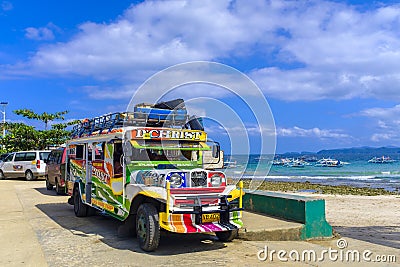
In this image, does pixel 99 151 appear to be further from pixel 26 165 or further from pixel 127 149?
pixel 26 165

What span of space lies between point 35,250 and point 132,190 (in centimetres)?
208

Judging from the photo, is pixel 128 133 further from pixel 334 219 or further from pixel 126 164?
pixel 334 219

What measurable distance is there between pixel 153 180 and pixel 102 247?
64.5 inches

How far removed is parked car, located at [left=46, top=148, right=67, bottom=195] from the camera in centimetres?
1755

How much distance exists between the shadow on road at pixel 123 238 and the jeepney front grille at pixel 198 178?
1.23m

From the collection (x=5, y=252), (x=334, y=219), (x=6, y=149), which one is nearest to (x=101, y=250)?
(x=5, y=252)

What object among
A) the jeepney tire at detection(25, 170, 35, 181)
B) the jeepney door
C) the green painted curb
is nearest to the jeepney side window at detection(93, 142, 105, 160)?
the jeepney door

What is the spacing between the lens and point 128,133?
8.52 m

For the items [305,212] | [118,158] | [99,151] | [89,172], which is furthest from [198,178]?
[89,172]

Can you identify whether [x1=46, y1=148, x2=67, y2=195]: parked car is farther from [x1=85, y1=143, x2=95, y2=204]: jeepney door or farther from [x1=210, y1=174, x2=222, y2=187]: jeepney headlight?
[x1=210, y1=174, x2=222, y2=187]: jeepney headlight

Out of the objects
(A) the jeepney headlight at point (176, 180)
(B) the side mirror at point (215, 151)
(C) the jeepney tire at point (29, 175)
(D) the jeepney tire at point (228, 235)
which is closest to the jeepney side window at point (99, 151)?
(B) the side mirror at point (215, 151)

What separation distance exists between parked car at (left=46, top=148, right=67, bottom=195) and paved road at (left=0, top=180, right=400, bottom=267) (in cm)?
635

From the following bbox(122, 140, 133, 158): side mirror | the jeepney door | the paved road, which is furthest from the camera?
the jeepney door

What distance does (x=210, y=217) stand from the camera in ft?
24.0
